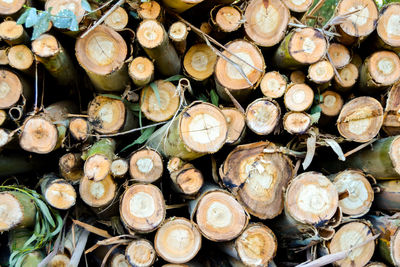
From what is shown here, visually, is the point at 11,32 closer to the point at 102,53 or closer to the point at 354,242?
the point at 102,53

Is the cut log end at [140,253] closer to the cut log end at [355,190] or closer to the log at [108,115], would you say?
the log at [108,115]

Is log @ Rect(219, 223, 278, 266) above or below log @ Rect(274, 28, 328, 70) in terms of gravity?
below

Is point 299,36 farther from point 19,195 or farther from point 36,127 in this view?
point 19,195

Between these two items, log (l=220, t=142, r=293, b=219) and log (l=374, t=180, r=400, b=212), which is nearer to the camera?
log (l=220, t=142, r=293, b=219)

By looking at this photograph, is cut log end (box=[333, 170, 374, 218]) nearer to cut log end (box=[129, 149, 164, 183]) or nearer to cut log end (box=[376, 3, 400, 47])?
cut log end (box=[376, 3, 400, 47])

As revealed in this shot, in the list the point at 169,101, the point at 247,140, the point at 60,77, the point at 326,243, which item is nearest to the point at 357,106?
the point at 247,140

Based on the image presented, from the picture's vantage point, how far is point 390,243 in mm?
1958

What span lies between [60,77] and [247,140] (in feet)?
4.06

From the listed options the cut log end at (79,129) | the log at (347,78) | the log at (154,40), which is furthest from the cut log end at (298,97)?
the cut log end at (79,129)

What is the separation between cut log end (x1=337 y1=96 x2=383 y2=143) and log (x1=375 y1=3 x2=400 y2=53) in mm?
388

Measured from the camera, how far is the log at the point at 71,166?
212 cm

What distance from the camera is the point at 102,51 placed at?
2.00 meters

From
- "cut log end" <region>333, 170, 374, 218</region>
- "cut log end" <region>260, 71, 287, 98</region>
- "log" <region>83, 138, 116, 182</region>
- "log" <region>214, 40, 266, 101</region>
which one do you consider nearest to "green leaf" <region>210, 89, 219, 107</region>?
"log" <region>214, 40, 266, 101</region>

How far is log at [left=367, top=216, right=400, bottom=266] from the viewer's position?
1.95 metres
